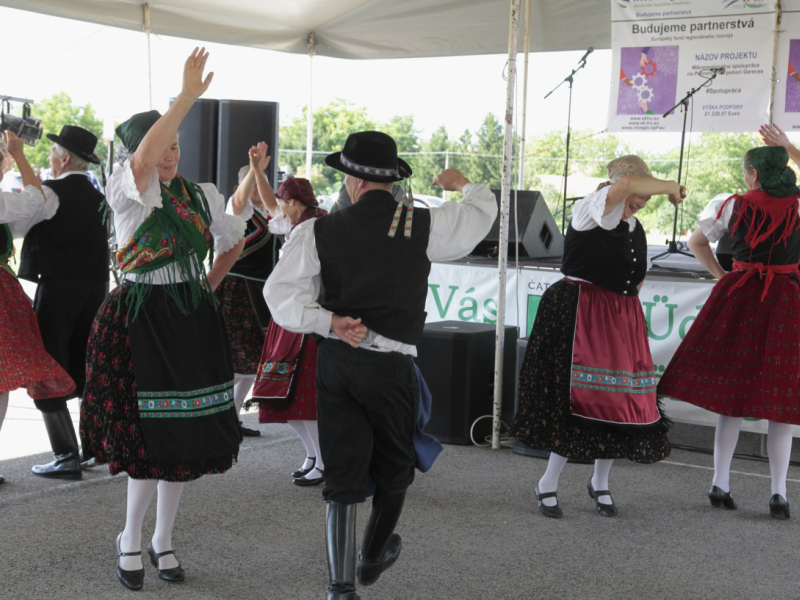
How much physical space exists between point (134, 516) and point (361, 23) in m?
4.46

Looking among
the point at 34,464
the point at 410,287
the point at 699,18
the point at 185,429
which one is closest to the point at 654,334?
the point at 699,18

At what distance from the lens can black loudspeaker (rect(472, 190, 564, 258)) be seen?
514cm

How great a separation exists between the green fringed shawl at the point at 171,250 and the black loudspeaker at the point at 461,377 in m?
2.02

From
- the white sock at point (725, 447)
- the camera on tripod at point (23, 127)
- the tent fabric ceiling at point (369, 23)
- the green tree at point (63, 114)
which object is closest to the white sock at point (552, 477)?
the white sock at point (725, 447)

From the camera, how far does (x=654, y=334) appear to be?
419 centimetres

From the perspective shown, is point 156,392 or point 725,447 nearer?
point 156,392

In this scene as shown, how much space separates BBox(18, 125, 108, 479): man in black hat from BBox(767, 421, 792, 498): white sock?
2869 millimetres

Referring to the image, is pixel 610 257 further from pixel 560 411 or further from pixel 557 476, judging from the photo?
pixel 557 476

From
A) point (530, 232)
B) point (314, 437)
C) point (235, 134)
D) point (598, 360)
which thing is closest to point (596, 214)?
point (598, 360)

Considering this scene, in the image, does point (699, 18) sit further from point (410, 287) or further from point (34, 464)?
point (34, 464)

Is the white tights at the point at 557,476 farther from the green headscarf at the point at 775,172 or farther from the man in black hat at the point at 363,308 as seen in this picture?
the green headscarf at the point at 775,172

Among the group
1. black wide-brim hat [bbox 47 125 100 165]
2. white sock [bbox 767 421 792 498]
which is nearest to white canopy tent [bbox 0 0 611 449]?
black wide-brim hat [bbox 47 125 100 165]

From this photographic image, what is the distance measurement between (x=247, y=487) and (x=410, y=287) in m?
1.66

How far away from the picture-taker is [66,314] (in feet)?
11.2
